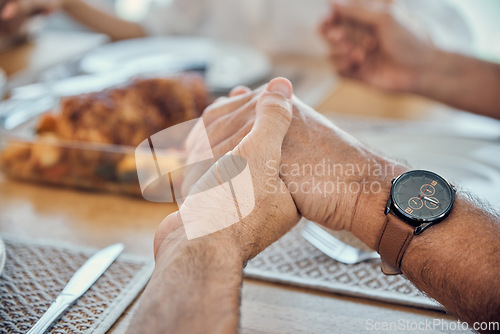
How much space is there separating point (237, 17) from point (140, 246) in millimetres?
1418

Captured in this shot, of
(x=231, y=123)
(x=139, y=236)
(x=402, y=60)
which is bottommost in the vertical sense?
(x=139, y=236)

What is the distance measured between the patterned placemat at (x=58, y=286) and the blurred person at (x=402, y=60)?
0.95 m

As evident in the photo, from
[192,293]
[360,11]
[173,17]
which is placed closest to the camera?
[192,293]

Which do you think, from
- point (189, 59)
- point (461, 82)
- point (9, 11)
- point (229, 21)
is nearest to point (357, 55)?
point (461, 82)

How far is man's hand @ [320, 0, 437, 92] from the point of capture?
135 cm

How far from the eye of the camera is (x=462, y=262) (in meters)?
0.59

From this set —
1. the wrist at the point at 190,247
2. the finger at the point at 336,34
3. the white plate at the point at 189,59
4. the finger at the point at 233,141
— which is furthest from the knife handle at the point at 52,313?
the finger at the point at 336,34

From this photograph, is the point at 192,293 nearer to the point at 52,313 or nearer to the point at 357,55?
the point at 52,313

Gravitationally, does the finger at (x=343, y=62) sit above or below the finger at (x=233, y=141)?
below

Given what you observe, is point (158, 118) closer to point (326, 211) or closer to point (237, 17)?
point (326, 211)

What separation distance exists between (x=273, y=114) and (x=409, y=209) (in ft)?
0.73

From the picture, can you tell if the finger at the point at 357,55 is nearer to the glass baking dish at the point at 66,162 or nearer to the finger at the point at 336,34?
the finger at the point at 336,34

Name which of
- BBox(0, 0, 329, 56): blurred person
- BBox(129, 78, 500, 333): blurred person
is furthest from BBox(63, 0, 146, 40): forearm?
BBox(129, 78, 500, 333): blurred person

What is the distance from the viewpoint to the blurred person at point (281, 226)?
484 millimetres
